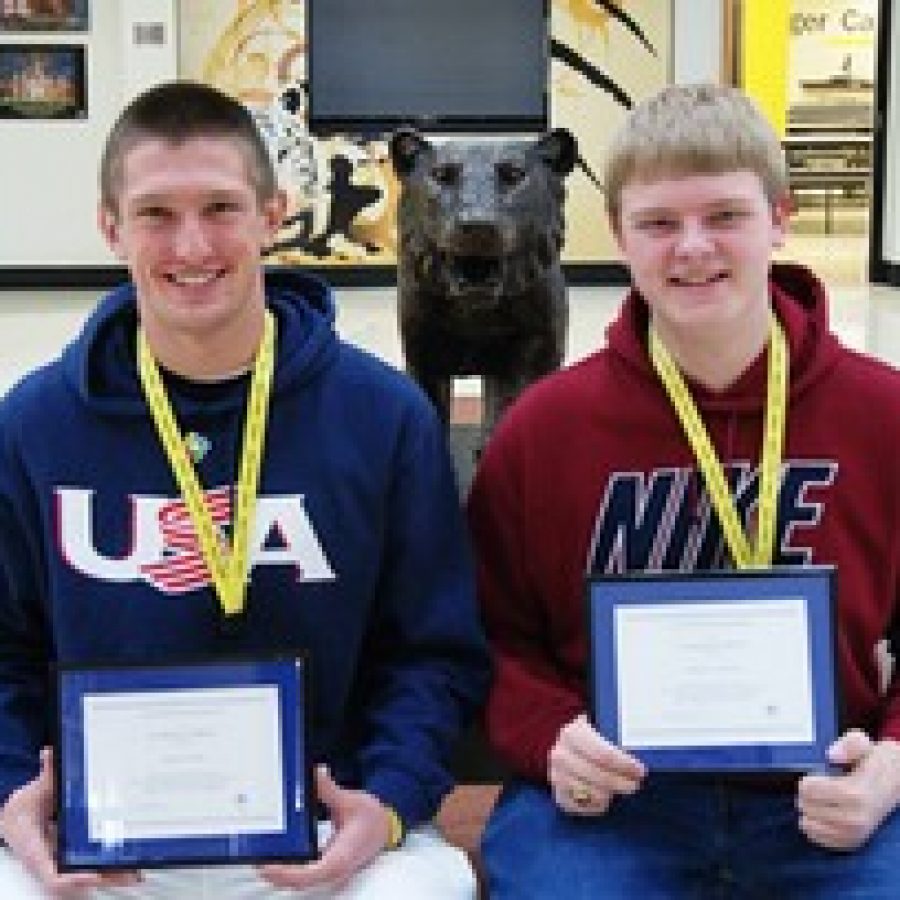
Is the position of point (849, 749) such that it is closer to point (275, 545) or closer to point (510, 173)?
point (275, 545)

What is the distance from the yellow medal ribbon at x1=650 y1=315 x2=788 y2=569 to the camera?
185cm

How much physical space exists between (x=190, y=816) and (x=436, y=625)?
396mm

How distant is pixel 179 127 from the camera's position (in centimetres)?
188

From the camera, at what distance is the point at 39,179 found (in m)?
11.3

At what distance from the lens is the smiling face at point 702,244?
1830 mm

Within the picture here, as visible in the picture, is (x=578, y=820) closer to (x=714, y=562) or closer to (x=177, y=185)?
(x=714, y=562)

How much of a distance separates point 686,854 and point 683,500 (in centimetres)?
42

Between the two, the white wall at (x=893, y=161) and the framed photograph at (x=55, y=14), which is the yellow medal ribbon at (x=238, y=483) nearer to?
the framed photograph at (x=55, y=14)

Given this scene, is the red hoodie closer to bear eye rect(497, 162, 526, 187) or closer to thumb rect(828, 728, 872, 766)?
thumb rect(828, 728, 872, 766)

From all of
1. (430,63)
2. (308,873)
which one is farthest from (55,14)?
(308,873)

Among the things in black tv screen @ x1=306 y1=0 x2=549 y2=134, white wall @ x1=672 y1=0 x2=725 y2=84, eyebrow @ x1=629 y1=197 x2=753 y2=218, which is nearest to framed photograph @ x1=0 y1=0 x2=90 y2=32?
black tv screen @ x1=306 y1=0 x2=549 y2=134

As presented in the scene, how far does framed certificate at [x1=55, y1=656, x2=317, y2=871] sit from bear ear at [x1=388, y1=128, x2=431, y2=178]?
41.8 inches

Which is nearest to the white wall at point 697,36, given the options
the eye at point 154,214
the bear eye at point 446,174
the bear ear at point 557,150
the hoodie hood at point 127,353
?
the bear ear at point 557,150

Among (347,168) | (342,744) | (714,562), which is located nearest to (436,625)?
(342,744)
